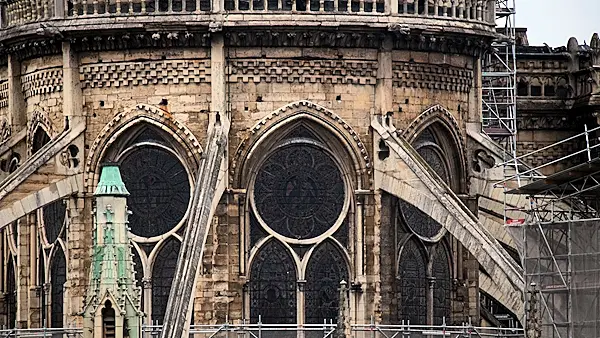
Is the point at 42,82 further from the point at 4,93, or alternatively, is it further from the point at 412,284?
the point at 412,284

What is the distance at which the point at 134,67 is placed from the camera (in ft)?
223

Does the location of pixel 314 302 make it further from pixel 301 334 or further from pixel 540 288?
pixel 540 288

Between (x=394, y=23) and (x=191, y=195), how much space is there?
5677 millimetres

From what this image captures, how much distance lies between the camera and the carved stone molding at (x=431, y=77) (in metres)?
68.6

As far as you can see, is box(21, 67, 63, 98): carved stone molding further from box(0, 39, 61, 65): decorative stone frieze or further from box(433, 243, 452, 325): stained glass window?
box(433, 243, 452, 325): stained glass window

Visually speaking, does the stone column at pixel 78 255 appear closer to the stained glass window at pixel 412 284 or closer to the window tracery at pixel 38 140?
the window tracery at pixel 38 140

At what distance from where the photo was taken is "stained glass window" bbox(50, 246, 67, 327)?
2734 inches

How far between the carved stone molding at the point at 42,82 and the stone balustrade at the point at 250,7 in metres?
1.16

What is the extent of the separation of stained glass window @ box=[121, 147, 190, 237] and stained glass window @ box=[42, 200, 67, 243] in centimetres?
184

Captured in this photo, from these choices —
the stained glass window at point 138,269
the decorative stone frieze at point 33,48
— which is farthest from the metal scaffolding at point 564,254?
the decorative stone frieze at point 33,48

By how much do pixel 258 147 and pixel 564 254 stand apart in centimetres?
749

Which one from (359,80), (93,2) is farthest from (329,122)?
(93,2)

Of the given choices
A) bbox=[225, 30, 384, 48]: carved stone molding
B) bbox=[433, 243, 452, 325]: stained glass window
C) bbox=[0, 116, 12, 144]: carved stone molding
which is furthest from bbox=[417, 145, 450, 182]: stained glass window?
bbox=[0, 116, 12, 144]: carved stone molding

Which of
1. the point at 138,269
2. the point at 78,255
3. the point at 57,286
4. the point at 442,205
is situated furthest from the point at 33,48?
the point at 442,205
